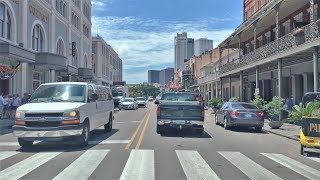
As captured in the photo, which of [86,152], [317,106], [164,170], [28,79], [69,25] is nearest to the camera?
[164,170]

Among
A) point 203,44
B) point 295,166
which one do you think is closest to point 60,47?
point 295,166

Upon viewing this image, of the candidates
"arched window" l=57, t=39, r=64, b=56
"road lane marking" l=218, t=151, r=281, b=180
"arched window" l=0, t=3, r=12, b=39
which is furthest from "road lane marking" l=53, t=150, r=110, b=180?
"arched window" l=57, t=39, r=64, b=56

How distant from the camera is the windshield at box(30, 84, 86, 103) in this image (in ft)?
44.6

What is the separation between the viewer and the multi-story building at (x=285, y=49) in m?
22.5

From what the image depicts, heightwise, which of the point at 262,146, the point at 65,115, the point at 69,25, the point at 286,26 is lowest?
the point at 262,146

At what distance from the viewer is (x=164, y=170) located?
A: 9.27 meters

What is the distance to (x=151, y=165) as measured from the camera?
9.84 m

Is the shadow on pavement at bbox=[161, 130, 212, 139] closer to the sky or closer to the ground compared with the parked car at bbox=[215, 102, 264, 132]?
closer to the ground

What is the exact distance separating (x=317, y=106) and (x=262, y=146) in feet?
7.80

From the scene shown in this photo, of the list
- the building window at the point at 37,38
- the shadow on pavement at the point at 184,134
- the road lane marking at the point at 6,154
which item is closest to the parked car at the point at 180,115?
the shadow on pavement at the point at 184,134

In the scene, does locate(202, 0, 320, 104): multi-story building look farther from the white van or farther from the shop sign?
the shop sign

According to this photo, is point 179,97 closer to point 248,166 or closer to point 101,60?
point 248,166

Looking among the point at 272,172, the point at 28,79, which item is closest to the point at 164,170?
the point at 272,172

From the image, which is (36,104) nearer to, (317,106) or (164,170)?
(164,170)
